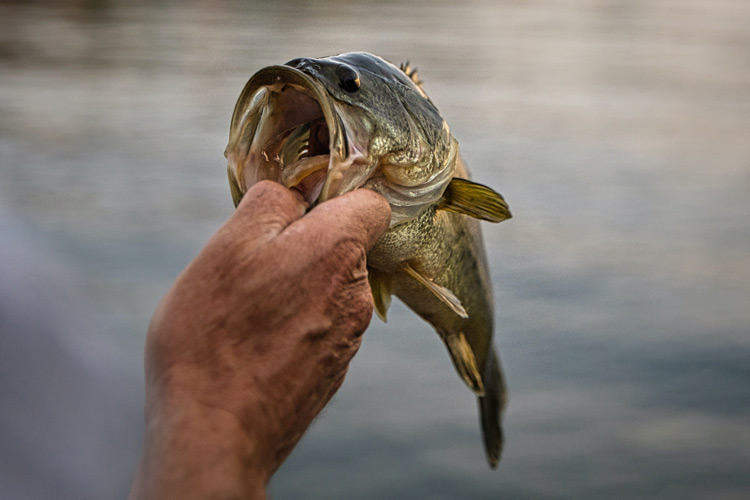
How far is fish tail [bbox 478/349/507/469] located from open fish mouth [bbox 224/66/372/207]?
40.6 inches

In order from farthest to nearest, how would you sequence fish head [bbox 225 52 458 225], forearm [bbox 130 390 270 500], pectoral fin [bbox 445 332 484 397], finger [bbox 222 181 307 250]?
pectoral fin [bbox 445 332 484 397] < fish head [bbox 225 52 458 225] < finger [bbox 222 181 307 250] < forearm [bbox 130 390 270 500]

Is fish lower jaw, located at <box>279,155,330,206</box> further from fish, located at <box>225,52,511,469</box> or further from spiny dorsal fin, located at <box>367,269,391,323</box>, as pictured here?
spiny dorsal fin, located at <box>367,269,391,323</box>

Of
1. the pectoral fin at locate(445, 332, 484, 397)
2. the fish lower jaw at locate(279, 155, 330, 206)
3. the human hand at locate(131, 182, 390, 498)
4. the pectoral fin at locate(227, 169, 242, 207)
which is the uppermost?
the pectoral fin at locate(445, 332, 484, 397)

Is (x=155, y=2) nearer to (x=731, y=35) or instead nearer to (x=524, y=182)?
(x=731, y=35)

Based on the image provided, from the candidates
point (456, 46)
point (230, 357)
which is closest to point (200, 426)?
point (230, 357)

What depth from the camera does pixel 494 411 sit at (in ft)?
6.11

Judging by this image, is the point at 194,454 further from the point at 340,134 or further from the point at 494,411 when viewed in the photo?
the point at 494,411

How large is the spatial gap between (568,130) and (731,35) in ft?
17.5

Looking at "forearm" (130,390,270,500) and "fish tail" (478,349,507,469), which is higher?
"fish tail" (478,349,507,469)

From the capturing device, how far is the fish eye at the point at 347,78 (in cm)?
89

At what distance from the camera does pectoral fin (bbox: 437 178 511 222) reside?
1.10 m

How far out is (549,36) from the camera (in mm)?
10305

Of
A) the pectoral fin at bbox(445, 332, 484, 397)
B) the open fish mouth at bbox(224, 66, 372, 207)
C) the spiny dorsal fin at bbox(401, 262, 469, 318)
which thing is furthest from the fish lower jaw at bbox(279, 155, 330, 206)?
the pectoral fin at bbox(445, 332, 484, 397)

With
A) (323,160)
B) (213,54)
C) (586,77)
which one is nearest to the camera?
(323,160)
